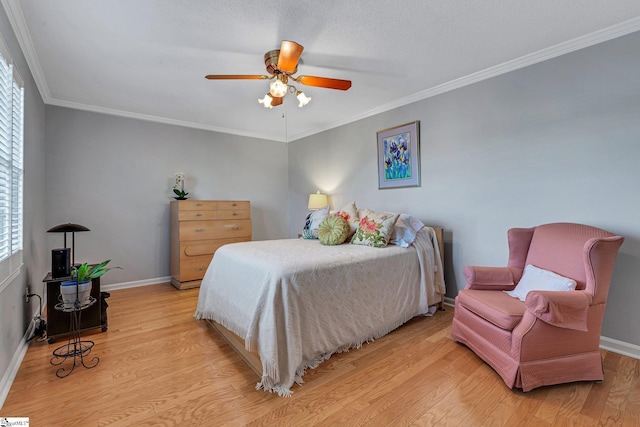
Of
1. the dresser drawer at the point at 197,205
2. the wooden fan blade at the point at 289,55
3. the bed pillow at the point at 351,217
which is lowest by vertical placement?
the bed pillow at the point at 351,217

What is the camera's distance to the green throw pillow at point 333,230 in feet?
9.48

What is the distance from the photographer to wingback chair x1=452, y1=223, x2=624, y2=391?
1667mm

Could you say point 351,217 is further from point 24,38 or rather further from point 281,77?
point 24,38

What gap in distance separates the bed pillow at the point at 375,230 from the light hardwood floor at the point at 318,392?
86 cm

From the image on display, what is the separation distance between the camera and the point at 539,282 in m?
1.97

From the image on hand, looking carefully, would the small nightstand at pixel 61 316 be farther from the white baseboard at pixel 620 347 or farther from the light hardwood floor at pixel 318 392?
the white baseboard at pixel 620 347

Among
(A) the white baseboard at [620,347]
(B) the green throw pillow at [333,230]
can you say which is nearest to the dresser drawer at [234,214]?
(B) the green throw pillow at [333,230]

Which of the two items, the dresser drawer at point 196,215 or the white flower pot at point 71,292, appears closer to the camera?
the white flower pot at point 71,292

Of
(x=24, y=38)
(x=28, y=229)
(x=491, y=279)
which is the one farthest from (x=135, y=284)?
(x=491, y=279)

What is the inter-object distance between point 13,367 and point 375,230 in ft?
9.17

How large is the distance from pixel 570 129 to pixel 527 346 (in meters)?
1.77

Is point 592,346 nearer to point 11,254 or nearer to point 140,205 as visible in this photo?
point 11,254

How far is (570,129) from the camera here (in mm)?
2312

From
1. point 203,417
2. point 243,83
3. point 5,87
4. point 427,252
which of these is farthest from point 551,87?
point 5,87
